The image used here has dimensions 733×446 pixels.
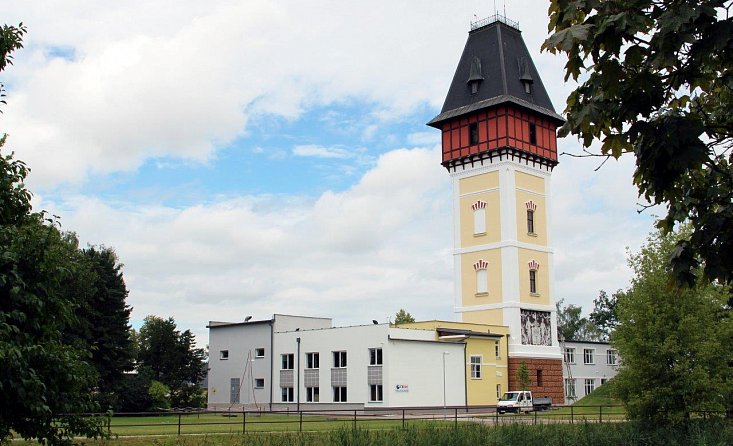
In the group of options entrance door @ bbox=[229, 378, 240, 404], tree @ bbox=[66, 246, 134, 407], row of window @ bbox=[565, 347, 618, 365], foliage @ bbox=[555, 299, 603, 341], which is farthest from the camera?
foliage @ bbox=[555, 299, 603, 341]

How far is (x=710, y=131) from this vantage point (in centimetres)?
866

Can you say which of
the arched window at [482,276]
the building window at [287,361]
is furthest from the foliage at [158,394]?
the arched window at [482,276]

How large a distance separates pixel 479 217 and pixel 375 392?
17807mm

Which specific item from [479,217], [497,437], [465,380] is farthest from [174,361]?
[497,437]

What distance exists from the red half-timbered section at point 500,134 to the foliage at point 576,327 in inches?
2353

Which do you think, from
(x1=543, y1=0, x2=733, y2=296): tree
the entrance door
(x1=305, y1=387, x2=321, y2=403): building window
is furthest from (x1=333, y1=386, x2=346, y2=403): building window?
(x1=543, y1=0, x2=733, y2=296): tree

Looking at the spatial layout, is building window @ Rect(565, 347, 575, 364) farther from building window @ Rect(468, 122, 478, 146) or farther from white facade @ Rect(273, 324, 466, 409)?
building window @ Rect(468, 122, 478, 146)

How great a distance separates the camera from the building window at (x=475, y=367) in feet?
189

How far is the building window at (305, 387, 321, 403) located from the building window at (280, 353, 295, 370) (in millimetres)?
2473

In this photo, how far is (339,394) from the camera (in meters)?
57.3

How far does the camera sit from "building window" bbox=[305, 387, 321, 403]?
59.1 meters

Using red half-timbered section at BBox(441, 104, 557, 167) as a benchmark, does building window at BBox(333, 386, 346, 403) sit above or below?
below

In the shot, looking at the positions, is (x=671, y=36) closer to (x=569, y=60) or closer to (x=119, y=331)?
(x=569, y=60)

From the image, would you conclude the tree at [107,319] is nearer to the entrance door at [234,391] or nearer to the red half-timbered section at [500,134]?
the entrance door at [234,391]
